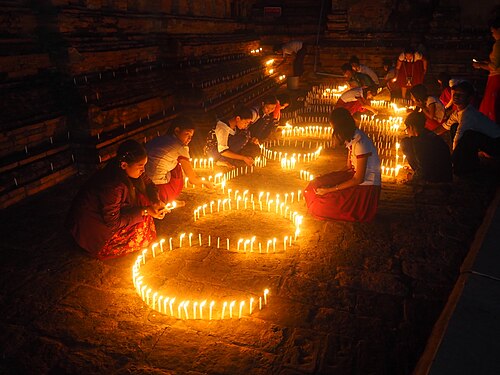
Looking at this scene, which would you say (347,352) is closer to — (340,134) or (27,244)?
(340,134)

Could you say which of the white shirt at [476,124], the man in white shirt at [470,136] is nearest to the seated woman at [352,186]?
the man in white shirt at [470,136]

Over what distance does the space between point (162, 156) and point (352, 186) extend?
2.77 metres

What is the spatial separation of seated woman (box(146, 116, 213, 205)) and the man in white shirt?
194 inches

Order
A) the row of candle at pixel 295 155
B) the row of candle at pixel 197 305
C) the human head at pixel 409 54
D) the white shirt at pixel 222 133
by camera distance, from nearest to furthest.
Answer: the row of candle at pixel 197 305, the white shirt at pixel 222 133, the row of candle at pixel 295 155, the human head at pixel 409 54

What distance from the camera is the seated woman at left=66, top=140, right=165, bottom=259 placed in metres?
4.54

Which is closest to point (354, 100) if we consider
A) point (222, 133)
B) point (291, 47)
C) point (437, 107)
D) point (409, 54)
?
point (437, 107)

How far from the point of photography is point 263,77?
15328 mm

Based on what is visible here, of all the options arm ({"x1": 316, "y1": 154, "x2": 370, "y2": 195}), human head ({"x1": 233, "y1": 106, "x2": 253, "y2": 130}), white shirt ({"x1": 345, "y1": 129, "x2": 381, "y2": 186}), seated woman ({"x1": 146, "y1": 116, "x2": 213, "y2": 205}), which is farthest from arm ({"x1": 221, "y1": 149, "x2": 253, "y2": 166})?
white shirt ({"x1": 345, "y1": 129, "x2": 381, "y2": 186})

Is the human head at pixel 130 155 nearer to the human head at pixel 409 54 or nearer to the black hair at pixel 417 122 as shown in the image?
the black hair at pixel 417 122

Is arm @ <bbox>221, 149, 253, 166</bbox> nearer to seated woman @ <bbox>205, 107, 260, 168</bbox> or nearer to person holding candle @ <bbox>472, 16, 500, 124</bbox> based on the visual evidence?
seated woman @ <bbox>205, 107, 260, 168</bbox>

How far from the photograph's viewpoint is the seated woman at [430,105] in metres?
8.95

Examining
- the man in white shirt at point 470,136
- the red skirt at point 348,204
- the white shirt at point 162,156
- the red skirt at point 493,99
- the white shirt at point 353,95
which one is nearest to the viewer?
the red skirt at point 348,204

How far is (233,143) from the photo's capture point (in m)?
8.12

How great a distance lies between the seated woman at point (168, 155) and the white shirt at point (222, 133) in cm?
148
